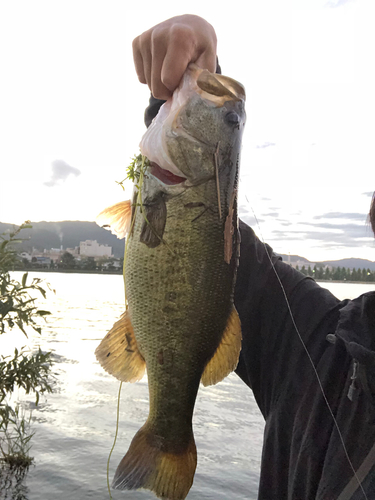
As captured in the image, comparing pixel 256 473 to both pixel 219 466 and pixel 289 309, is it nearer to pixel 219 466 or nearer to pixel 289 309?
pixel 219 466

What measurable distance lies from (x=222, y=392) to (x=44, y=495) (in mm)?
10148

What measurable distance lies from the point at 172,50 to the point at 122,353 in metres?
1.42

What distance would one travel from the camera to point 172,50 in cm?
172

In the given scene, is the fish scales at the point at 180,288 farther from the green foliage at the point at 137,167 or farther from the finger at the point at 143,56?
the finger at the point at 143,56

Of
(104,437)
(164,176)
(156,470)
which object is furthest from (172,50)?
(104,437)

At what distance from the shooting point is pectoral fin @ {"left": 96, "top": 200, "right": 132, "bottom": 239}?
198cm

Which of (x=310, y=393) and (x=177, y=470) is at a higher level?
(x=310, y=393)

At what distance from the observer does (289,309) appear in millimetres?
→ 2211

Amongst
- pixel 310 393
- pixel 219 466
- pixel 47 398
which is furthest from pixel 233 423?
pixel 310 393

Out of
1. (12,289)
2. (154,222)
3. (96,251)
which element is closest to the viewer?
(154,222)

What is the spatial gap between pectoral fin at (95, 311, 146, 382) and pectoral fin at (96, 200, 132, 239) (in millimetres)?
414

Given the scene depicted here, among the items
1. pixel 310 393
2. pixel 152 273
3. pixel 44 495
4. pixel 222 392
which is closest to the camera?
pixel 152 273

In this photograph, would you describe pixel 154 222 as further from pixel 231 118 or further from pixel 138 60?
pixel 138 60

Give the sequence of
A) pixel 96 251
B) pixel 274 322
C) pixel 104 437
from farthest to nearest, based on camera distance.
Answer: pixel 96 251, pixel 104 437, pixel 274 322
